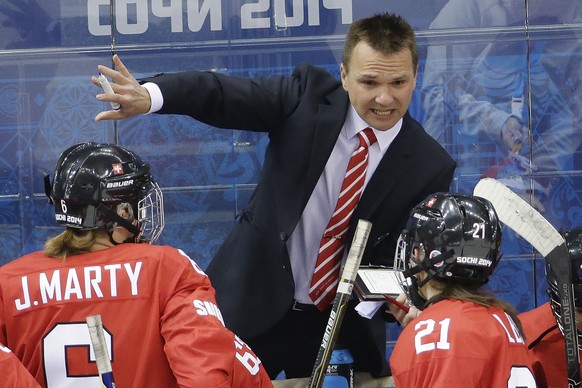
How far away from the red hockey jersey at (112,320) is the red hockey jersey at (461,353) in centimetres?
52

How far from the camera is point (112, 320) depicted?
2.87 m

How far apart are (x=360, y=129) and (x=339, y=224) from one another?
0.34 meters

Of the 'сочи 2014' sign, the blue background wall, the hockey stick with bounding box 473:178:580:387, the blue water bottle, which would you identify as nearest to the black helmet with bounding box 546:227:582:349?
the hockey stick with bounding box 473:178:580:387

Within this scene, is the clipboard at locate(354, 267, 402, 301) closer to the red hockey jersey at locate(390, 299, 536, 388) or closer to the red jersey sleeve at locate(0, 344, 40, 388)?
the red hockey jersey at locate(390, 299, 536, 388)

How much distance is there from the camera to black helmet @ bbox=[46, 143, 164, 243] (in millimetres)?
3045

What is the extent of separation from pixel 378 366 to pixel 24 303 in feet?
4.73

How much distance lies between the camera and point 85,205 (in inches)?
120

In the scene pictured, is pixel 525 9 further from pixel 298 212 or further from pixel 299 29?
pixel 298 212

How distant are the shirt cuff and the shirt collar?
67cm

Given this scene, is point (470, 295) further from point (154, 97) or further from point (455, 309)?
point (154, 97)

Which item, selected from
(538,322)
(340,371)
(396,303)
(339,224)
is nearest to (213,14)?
(339,224)

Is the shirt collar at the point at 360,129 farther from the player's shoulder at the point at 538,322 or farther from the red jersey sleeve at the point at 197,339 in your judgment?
the red jersey sleeve at the point at 197,339

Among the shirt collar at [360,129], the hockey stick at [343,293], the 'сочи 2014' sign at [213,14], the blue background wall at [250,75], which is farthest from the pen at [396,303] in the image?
the 'сочи 2014' sign at [213,14]

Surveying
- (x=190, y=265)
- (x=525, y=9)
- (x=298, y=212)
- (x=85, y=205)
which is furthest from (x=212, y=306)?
(x=525, y=9)
